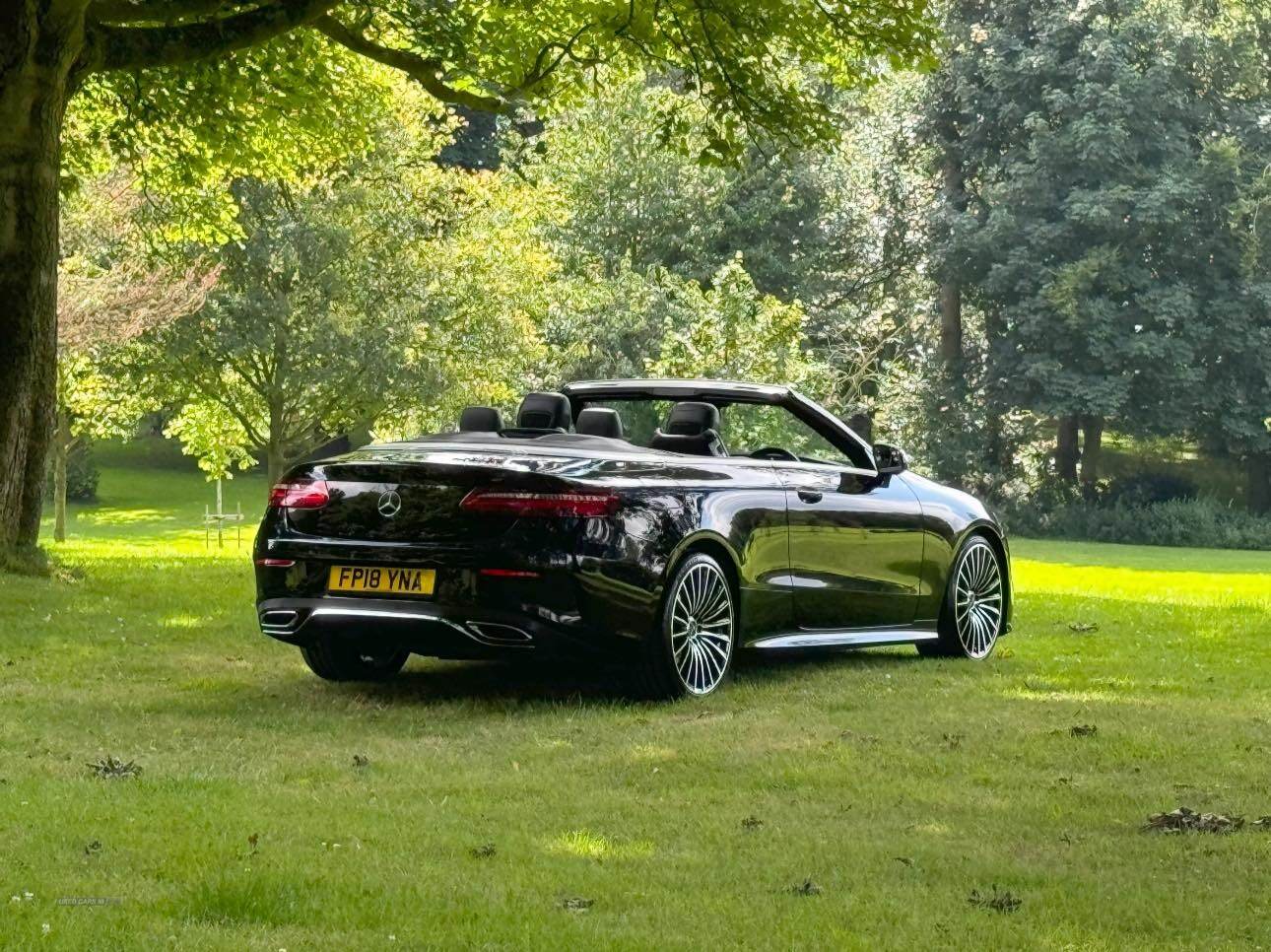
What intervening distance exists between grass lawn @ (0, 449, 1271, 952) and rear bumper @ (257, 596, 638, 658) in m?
0.33

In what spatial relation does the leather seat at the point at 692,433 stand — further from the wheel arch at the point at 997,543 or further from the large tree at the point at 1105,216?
the large tree at the point at 1105,216

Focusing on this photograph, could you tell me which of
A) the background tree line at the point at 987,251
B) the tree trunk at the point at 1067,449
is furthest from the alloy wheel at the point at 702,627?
the tree trunk at the point at 1067,449

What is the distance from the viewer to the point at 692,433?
10758 millimetres

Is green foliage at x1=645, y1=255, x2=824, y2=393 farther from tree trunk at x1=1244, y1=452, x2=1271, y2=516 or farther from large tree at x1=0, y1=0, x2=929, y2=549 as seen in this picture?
large tree at x1=0, y1=0, x2=929, y2=549

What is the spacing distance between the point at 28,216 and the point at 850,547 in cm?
701

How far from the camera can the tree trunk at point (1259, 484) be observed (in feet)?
189

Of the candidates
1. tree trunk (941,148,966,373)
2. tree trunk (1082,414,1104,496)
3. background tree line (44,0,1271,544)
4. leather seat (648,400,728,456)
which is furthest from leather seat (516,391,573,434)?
tree trunk (941,148,966,373)

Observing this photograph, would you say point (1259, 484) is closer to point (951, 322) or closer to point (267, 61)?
point (951, 322)

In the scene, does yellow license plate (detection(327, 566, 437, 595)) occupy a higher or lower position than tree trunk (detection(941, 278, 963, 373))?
lower

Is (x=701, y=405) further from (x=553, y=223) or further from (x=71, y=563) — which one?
(x=553, y=223)

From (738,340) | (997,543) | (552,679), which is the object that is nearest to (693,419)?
(552,679)

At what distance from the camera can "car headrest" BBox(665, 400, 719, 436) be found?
35.1 ft

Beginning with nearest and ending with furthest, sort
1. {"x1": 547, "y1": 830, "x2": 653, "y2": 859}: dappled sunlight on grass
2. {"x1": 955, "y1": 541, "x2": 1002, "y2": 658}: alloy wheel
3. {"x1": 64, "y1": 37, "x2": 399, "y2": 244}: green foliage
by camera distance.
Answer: {"x1": 547, "y1": 830, "x2": 653, "y2": 859}: dappled sunlight on grass
{"x1": 955, "y1": 541, "x2": 1002, "y2": 658}: alloy wheel
{"x1": 64, "y1": 37, "x2": 399, "y2": 244}: green foliage

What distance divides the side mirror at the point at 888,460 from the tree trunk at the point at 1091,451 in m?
47.7
